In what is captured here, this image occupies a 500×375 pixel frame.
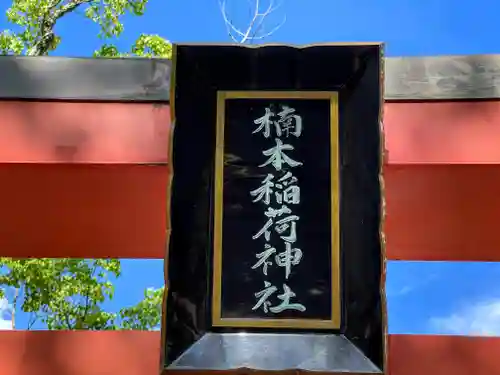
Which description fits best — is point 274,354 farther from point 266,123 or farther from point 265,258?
point 266,123

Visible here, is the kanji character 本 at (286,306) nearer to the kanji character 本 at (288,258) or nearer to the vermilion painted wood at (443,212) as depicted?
the kanji character 本 at (288,258)

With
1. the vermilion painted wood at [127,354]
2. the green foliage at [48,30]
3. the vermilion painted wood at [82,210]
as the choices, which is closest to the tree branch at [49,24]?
the green foliage at [48,30]

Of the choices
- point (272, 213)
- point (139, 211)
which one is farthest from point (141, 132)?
point (272, 213)

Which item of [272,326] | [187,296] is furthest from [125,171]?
[272,326]

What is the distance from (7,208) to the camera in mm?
2982

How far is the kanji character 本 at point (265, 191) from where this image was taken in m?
2.48

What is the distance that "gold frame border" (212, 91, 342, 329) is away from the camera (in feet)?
7.71

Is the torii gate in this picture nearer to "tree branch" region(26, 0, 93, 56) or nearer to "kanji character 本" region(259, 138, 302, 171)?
"kanji character 本" region(259, 138, 302, 171)

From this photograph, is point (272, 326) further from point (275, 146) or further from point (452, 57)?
point (452, 57)

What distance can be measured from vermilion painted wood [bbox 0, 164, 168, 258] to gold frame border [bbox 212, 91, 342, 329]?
322 mm

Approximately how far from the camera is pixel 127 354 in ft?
9.64

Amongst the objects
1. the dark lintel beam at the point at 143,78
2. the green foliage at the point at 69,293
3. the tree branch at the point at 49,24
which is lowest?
A: the green foliage at the point at 69,293

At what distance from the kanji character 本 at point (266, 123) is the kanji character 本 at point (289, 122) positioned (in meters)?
0.02

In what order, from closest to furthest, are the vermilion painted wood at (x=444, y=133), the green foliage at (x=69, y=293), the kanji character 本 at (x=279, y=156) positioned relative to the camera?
1. the kanji character 本 at (x=279, y=156)
2. the vermilion painted wood at (x=444, y=133)
3. the green foliage at (x=69, y=293)
